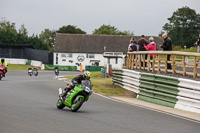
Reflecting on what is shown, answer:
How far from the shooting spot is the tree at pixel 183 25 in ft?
336

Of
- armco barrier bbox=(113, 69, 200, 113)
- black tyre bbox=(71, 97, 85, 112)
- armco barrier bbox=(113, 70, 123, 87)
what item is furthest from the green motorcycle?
armco barrier bbox=(113, 70, 123, 87)

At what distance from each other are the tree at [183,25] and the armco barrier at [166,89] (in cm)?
8311

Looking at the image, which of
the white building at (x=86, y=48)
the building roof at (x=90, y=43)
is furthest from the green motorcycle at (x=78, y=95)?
the building roof at (x=90, y=43)

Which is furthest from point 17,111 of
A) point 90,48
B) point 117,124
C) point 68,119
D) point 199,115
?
point 90,48

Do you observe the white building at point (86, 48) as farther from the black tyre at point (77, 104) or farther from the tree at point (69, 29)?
the black tyre at point (77, 104)

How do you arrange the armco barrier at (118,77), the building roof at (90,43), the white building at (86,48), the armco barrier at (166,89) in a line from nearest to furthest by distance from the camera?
the armco barrier at (166,89) < the armco barrier at (118,77) < the white building at (86,48) < the building roof at (90,43)

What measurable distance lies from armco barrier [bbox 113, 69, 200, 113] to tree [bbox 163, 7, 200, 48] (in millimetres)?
83113

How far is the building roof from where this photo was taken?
86.6 m

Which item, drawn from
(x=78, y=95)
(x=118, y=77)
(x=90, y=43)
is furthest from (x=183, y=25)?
(x=78, y=95)

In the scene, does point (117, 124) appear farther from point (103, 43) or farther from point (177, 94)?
point (103, 43)

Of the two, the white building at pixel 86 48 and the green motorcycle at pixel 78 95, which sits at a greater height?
the white building at pixel 86 48

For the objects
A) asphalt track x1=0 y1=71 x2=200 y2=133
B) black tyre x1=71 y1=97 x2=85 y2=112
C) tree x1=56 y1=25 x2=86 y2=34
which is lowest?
asphalt track x1=0 y1=71 x2=200 y2=133

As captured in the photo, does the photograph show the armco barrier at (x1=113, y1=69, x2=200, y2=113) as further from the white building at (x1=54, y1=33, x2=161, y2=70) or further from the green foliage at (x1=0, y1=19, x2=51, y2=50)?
the green foliage at (x1=0, y1=19, x2=51, y2=50)

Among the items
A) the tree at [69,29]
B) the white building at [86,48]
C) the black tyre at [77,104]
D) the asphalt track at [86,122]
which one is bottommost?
A: the asphalt track at [86,122]
